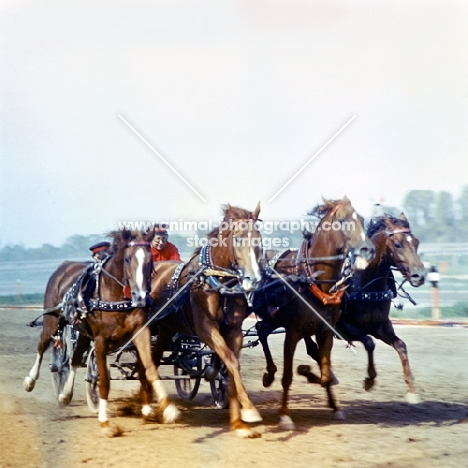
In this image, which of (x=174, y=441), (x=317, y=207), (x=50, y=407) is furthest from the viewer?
(x=50, y=407)

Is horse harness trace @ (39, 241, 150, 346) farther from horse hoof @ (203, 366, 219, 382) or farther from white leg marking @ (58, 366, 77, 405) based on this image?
horse hoof @ (203, 366, 219, 382)

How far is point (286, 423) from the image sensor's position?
7.11m

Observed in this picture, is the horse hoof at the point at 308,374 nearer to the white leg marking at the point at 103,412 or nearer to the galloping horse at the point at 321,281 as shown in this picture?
the galloping horse at the point at 321,281

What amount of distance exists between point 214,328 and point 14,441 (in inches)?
70.5

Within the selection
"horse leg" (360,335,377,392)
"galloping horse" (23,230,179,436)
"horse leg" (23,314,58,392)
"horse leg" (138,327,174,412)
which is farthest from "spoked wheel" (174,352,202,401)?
"horse leg" (360,335,377,392)

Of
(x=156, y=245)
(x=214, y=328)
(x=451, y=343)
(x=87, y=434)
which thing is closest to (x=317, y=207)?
(x=214, y=328)

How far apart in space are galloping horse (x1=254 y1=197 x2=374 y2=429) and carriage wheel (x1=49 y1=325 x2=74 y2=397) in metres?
2.05

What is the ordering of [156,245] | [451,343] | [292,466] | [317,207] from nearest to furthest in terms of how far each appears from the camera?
[292,466]
[317,207]
[156,245]
[451,343]

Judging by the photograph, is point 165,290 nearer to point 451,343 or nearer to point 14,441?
point 14,441

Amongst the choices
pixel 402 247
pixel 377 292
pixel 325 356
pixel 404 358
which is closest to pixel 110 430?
pixel 325 356

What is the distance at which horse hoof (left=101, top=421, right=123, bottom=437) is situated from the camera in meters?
6.74

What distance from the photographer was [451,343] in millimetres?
12805

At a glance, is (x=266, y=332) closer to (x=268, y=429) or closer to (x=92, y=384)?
(x=268, y=429)

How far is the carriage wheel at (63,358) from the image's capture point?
8398 millimetres
